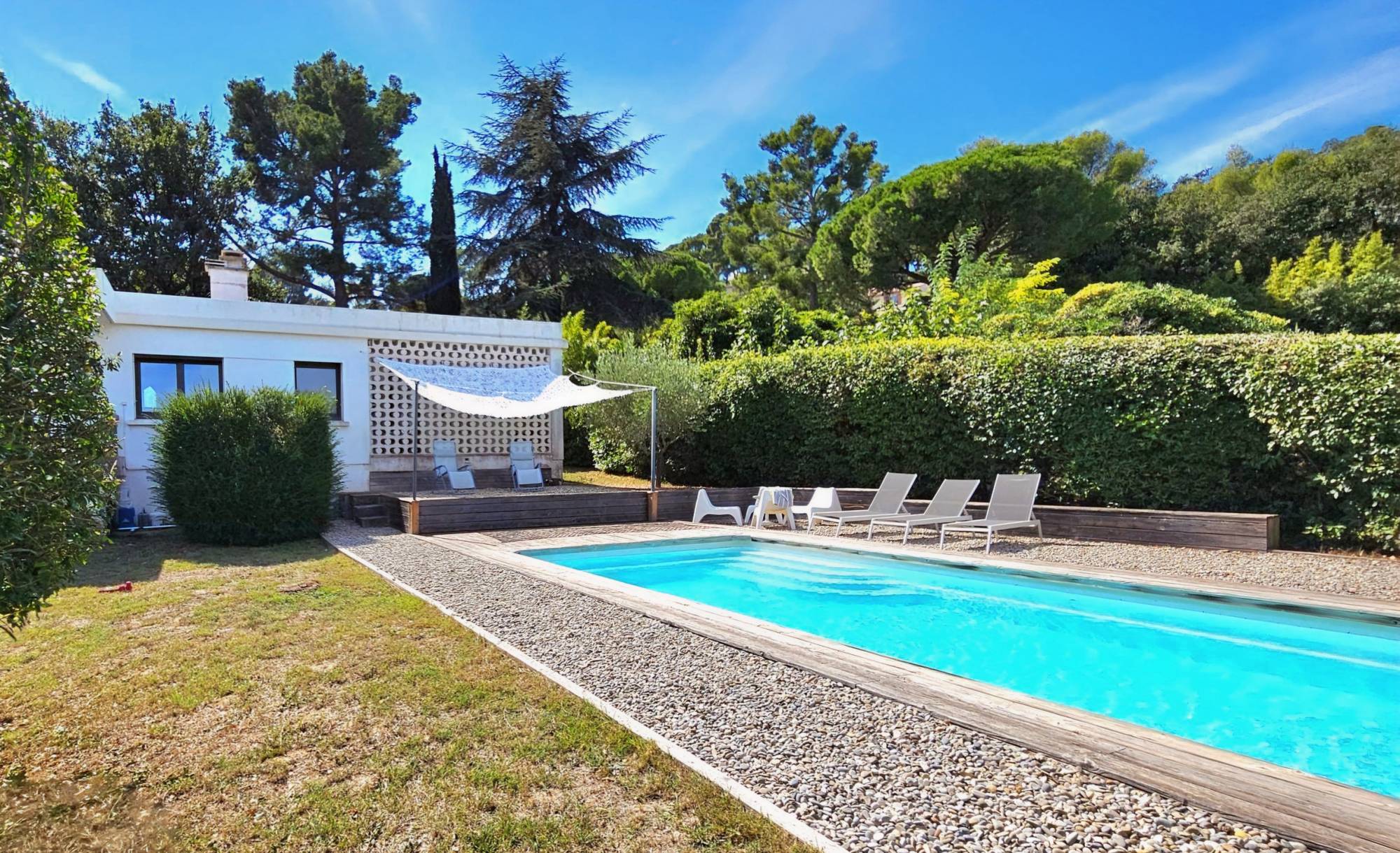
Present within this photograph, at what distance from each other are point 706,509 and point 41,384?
10290 mm

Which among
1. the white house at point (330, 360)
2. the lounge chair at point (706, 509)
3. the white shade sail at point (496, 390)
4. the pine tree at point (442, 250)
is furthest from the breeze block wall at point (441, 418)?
the pine tree at point (442, 250)

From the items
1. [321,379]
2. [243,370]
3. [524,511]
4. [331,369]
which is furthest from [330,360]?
[524,511]

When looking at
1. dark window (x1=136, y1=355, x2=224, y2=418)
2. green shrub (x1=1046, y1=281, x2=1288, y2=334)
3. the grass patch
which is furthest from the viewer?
green shrub (x1=1046, y1=281, x2=1288, y2=334)

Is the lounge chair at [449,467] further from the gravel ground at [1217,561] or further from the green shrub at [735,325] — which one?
the green shrub at [735,325]

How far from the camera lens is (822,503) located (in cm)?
1209

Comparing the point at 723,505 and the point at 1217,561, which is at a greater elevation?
the point at 723,505

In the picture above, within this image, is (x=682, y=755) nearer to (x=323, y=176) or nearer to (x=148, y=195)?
(x=323, y=176)

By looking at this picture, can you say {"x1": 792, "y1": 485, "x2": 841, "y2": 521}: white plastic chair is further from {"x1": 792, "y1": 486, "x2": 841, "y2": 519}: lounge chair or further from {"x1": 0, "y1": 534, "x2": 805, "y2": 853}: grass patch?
{"x1": 0, "y1": 534, "x2": 805, "y2": 853}: grass patch

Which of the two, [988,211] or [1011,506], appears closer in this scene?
[1011,506]

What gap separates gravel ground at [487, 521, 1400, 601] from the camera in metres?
6.81

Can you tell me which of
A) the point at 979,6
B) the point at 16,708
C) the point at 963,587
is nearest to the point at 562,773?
the point at 16,708

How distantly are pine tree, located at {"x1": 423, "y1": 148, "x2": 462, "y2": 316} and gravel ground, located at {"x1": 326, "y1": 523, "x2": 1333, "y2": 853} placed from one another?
2483 centimetres

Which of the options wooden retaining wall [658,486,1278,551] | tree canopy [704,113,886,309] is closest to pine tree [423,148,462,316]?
tree canopy [704,113,886,309]

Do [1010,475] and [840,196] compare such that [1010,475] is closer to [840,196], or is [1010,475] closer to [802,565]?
[802,565]
